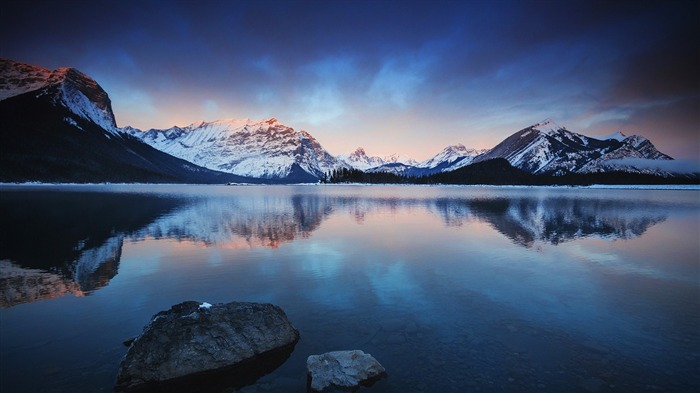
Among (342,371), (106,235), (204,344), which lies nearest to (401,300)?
(342,371)

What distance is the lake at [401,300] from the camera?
31.5ft

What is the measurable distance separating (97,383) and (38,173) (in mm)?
261771

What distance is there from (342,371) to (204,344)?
4.23m

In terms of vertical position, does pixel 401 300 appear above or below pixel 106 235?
below

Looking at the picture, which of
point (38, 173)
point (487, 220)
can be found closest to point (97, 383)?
point (487, 220)

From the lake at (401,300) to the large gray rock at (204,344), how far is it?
71 centimetres

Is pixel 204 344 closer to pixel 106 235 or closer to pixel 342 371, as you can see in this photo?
pixel 342 371

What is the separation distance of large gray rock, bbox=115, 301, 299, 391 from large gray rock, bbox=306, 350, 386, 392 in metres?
1.65

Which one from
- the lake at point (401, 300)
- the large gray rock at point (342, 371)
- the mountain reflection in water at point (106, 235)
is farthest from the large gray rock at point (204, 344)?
the mountain reflection in water at point (106, 235)

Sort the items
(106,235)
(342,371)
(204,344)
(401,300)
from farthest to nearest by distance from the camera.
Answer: (106,235)
(401,300)
(204,344)
(342,371)

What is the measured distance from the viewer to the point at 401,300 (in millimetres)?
15500

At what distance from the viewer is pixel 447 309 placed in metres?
14.4

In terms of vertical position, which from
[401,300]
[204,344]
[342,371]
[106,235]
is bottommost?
[401,300]

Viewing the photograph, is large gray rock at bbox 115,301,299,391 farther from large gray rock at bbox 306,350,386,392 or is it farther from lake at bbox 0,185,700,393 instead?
large gray rock at bbox 306,350,386,392
